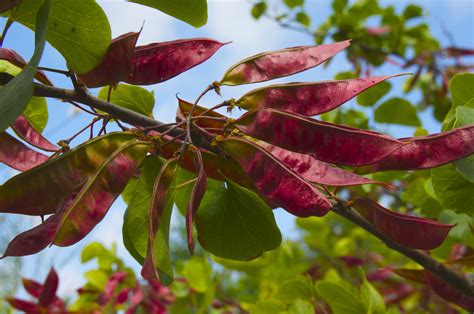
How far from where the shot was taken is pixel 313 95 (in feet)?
2.41

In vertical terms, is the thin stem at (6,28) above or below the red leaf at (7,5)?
above

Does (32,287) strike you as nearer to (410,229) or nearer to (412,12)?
(410,229)

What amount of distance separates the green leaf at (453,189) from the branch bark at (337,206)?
94mm

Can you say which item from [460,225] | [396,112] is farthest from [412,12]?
[460,225]

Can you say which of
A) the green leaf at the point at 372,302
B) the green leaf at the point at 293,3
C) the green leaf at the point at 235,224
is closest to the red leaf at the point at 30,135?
the green leaf at the point at 235,224

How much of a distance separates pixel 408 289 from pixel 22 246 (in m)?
1.74

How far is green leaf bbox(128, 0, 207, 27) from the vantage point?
0.75 m

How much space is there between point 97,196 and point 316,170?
0.83 feet

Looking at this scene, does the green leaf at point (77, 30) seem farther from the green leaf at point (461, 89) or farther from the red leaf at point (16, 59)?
the green leaf at point (461, 89)

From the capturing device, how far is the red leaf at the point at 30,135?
0.83 metres

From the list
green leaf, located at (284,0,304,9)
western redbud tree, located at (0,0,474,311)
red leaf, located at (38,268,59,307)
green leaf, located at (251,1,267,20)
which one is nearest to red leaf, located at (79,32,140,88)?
western redbud tree, located at (0,0,474,311)

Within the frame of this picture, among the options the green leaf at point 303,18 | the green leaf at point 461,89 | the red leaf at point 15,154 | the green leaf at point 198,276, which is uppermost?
the green leaf at point 303,18

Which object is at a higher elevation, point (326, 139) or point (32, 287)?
point (32, 287)

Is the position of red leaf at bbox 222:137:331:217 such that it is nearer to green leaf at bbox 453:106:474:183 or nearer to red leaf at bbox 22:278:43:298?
green leaf at bbox 453:106:474:183
